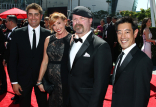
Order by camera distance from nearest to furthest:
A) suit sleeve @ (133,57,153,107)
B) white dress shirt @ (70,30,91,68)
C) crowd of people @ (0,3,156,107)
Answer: suit sleeve @ (133,57,153,107), crowd of people @ (0,3,156,107), white dress shirt @ (70,30,91,68)

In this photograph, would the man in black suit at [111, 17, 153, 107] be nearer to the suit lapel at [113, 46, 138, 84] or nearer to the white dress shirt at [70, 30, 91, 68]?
the suit lapel at [113, 46, 138, 84]

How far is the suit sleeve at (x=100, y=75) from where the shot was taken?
2023mm

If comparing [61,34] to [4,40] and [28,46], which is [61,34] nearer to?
[28,46]

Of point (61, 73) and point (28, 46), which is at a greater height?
point (28, 46)

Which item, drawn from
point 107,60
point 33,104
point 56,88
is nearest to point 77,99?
point 107,60

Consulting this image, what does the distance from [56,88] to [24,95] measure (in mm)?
581

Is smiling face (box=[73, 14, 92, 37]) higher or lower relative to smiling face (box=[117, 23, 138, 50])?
higher

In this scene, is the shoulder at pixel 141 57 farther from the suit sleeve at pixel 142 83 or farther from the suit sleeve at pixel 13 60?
the suit sleeve at pixel 13 60

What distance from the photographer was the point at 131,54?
6.18 ft

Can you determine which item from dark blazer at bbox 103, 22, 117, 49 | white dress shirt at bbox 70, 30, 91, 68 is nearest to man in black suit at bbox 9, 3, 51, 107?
white dress shirt at bbox 70, 30, 91, 68

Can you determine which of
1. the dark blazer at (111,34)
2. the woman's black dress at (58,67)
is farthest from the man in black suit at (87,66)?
the dark blazer at (111,34)

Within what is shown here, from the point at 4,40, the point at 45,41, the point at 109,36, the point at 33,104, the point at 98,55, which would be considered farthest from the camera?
the point at 109,36

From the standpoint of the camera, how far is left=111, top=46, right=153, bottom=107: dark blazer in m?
1.73

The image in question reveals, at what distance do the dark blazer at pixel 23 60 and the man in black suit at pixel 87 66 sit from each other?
0.96 metres
